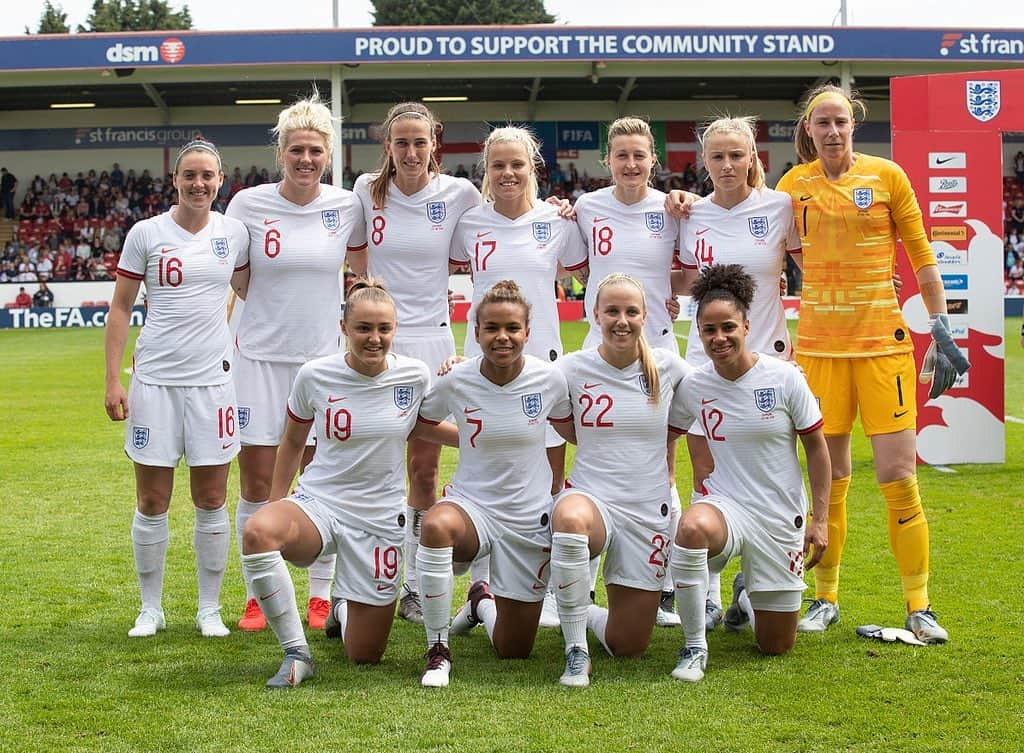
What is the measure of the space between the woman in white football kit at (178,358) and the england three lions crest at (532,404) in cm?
123

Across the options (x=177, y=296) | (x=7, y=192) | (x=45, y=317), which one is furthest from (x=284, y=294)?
(x=7, y=192)

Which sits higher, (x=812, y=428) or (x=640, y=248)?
(x=640, y=248)

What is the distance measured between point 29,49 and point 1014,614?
2316 cm

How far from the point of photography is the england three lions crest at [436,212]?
4.96 metres

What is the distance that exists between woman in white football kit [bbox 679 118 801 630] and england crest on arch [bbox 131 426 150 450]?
210cm

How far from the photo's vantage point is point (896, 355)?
181 inches

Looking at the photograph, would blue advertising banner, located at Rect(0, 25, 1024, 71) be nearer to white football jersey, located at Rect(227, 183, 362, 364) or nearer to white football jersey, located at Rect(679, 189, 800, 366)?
white football jersey, located at Rect(227, 183, 362, 364)

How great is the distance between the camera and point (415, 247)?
4.92 metres

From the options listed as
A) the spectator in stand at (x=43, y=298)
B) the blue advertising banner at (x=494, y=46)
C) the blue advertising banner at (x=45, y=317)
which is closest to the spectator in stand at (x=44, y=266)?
the spectator in stand at (x=43, y=298)

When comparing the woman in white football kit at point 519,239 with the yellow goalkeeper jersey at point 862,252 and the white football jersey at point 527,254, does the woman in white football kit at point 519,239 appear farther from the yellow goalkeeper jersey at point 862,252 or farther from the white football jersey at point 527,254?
the yellow goalkeeper jersey at point 862,252

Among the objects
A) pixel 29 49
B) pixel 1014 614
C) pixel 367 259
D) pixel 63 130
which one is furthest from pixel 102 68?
pixel 1014 614

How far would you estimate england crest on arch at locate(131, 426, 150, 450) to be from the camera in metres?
4.57

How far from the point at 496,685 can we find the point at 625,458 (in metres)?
0.92

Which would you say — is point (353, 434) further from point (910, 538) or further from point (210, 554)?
point (910, 538)
